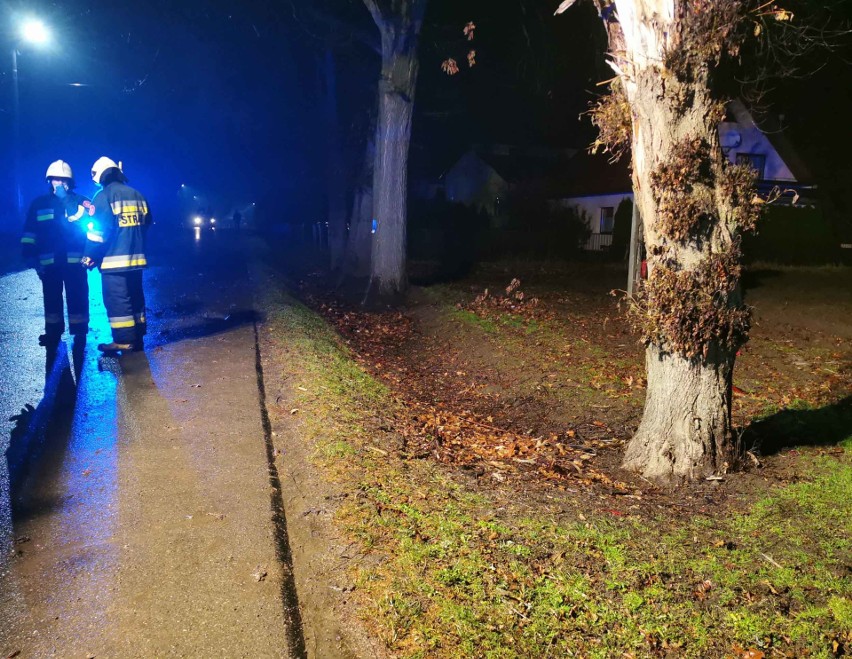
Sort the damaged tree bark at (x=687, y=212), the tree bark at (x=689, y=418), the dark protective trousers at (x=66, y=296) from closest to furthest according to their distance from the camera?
the damaged tree bark at (x=687, y=212)
the tree bark at (x=689, y=418)
the dark protective trousers at (x=66, y=296)

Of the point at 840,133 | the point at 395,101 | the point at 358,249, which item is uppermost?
the point at 840,133

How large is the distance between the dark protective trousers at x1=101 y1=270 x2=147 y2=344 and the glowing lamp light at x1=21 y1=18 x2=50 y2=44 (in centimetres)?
1765

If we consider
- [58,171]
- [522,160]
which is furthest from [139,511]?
[522,160]

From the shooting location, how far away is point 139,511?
4.18m

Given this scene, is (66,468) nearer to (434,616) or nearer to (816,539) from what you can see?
(434,616)

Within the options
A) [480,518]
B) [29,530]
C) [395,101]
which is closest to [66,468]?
[29,530]

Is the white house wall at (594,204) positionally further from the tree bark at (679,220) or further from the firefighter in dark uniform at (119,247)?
the tree bark at (679,220)

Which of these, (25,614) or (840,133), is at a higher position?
(840,133)

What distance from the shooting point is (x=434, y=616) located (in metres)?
3.02

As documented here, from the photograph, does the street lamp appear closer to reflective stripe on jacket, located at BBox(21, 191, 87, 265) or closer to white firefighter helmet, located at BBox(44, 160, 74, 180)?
white firefighter helmet, located at BBox(44, 160, 74, 180)

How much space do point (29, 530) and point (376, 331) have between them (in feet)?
25.2

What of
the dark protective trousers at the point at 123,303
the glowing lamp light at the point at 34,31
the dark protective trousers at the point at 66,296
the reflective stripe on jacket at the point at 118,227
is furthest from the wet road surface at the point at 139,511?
the glowing lamp light at the point at 34,31

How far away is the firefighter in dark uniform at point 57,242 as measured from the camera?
9102mm

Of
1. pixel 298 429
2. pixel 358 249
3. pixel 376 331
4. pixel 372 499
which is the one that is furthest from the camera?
pixel 358 249
